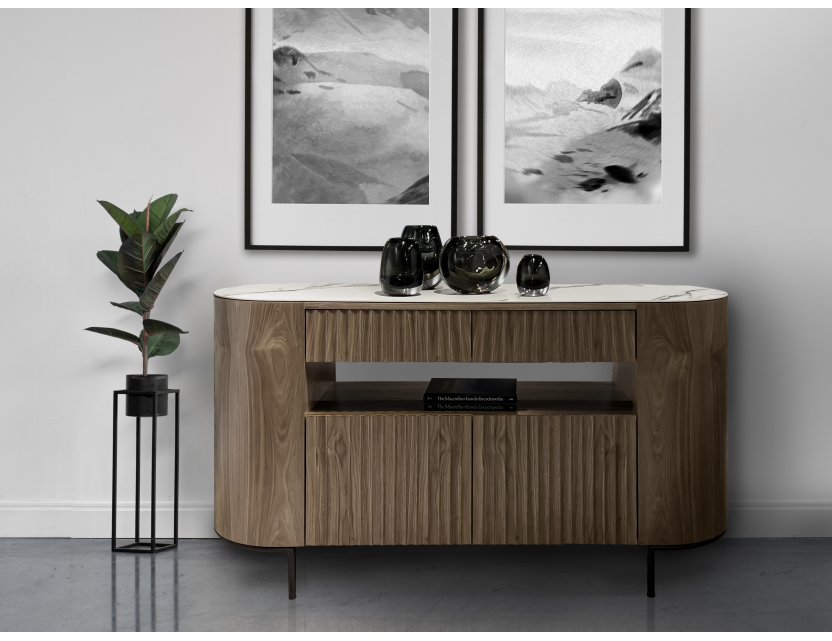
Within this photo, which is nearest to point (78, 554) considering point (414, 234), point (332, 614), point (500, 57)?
point (332, 614)

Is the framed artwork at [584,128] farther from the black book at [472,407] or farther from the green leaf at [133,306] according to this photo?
the green leaf at [133,306]

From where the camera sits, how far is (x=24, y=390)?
309cm

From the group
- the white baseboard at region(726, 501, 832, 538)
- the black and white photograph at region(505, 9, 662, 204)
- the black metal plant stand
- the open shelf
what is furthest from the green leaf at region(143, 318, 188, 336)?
the white baseboard at region(726, 501, 832, 538)

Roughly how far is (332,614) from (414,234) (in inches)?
47.3

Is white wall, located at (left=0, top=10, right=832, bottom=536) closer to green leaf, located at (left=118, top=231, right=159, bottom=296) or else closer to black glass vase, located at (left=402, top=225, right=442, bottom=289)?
green leaf, located at (left=118, top=231, right=159, bottom=296)

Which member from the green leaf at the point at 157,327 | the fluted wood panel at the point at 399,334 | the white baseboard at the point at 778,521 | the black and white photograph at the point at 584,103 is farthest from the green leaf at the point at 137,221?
the white baseboard at the point at 778,521

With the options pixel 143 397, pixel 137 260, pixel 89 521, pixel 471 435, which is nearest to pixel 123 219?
pixel 137 260

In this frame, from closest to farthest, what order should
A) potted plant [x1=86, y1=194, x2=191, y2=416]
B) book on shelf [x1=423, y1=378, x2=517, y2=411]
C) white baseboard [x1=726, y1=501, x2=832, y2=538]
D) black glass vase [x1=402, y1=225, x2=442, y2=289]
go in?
book on shelf [x1=423, y1=378, x2=517, y2=411] < black glass vase [x1=402, y1=225, x2=442, y2=289] < potted plant [x1=86, y1=194, x2=191, y2=416] < white baseboard [x1=726, y1=501, x2=832, y2=538]

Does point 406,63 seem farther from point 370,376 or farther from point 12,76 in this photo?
point 12,76

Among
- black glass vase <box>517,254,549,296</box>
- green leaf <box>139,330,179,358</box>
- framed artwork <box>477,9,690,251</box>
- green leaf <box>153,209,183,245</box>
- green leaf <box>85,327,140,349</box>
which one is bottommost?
green leaf <box>139,330,179,358</box>

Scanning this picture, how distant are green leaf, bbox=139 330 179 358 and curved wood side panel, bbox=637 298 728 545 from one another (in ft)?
5.05

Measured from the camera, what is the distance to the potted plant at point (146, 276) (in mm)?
2803

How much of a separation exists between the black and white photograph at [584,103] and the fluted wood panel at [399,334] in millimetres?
772

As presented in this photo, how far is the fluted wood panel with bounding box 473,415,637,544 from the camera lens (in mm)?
2479
